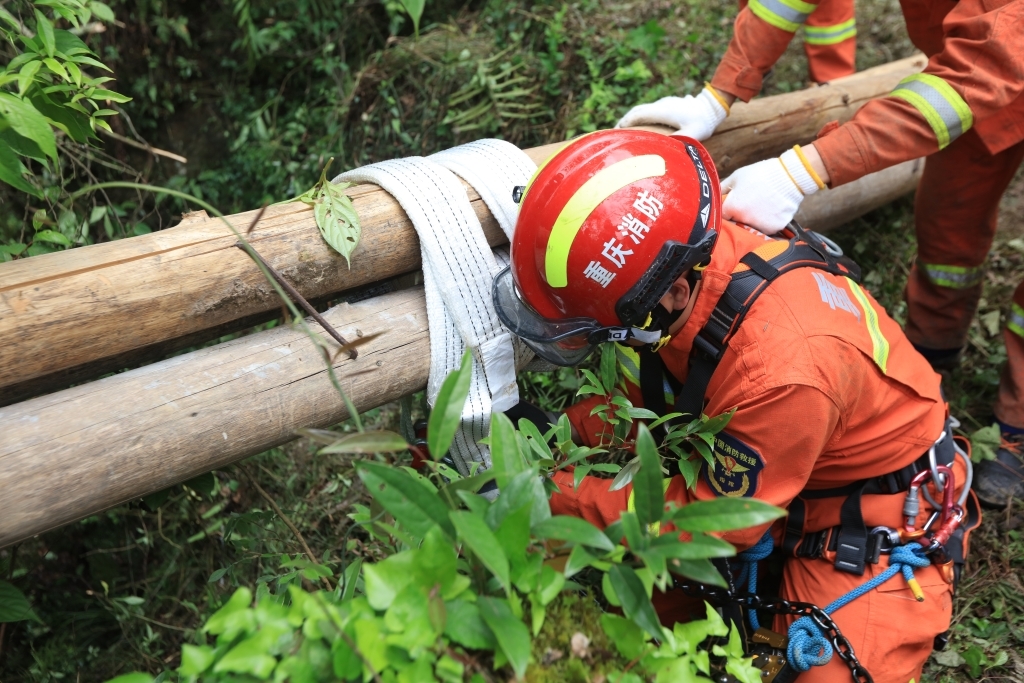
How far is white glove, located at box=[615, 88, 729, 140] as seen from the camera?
2.77 metres

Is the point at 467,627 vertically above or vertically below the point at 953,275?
above

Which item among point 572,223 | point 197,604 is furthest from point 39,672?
point 572,223

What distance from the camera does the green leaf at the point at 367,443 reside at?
1.19m

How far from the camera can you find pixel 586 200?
6.21 ft

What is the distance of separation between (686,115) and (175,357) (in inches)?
77.8

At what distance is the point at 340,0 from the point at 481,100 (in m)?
1.38

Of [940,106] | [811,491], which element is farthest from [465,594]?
[940,106]

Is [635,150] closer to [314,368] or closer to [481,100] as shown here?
[314,368]

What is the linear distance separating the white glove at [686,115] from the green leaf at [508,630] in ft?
6.87

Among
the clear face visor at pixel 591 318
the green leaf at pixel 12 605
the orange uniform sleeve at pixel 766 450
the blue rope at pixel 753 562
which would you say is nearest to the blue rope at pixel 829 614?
the blue rope at pixel 753 562

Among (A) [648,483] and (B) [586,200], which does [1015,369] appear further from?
(A) [648,483]

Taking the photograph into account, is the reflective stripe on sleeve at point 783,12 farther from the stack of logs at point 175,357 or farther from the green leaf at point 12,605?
the green leaf at point 12,605

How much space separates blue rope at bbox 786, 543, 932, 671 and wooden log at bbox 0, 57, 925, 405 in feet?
5.09

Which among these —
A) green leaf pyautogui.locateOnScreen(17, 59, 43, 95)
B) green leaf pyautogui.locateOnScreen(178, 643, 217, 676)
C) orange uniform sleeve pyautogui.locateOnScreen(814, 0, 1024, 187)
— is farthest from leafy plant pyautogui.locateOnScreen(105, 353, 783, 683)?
orange uniform sleeve pyautogui.locateOnScreen(814, 0, 1024, 187)
